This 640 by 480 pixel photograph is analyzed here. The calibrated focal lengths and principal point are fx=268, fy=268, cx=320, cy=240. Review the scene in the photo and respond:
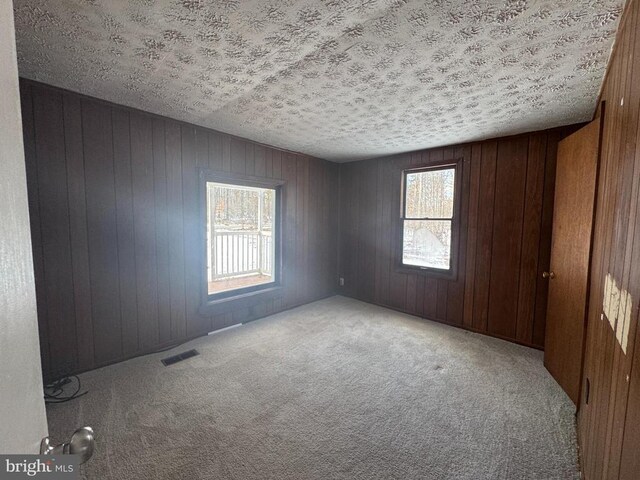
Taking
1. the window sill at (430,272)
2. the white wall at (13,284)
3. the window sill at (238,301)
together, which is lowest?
the window sill at (238,301)

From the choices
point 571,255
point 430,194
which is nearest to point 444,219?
point 430,194

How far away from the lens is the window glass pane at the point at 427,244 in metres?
3.54

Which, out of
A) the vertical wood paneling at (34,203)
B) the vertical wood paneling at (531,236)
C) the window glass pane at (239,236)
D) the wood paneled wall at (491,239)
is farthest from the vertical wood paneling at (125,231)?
the vertical wood paneling at (531,236)

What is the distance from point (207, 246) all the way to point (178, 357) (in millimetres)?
1189

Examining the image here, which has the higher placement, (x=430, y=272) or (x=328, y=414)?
(x=430, y=272)

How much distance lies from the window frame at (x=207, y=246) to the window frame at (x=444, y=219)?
176 centimetres

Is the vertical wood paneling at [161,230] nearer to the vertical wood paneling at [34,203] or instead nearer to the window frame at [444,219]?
the vertical wood paneling at [34,203]

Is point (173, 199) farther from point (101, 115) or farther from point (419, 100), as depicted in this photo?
point (419, 100)

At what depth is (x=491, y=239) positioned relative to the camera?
314 cm

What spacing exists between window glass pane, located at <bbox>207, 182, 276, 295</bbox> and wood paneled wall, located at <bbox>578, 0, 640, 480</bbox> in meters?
3.82

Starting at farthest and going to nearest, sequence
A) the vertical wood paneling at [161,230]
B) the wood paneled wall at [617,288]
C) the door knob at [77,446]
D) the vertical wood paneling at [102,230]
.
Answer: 1. the vertical wood paneling at [161,230]
2. the vertical wood paneling at [102,230]
3. the wood paneled wall at [617,288]
4. the door knob at [77,446]

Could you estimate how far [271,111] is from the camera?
8.11ft

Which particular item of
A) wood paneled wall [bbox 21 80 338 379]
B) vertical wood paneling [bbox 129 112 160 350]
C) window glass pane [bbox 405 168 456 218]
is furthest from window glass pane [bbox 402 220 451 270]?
vertical wood paneling [bbox 129 112 160 350]

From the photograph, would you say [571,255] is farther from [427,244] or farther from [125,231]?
[125,231]
